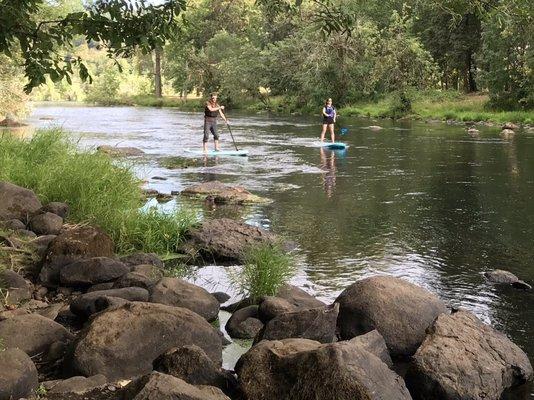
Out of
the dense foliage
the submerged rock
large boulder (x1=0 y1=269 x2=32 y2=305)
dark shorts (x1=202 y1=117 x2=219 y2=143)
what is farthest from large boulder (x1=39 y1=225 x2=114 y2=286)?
dark shorts (x1=202 y1=117 x2=219 y2=143)

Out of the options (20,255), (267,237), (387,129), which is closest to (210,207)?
(267,237)

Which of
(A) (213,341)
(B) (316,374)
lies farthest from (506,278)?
(B) (316,374)

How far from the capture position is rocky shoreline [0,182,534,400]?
5.07 metres

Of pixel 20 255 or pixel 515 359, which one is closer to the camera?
pixel 515 359

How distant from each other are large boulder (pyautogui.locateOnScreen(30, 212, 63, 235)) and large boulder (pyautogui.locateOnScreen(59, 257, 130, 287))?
1540mm

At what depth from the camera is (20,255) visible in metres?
8.42

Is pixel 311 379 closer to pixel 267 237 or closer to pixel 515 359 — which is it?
pixel 515 359

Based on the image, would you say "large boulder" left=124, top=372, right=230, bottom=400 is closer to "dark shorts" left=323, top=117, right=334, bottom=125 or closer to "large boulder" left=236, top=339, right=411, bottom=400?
"large boulder" left=236, top=339, right=411, bottom=400

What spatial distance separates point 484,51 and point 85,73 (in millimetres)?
39111

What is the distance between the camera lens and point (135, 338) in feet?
18.9

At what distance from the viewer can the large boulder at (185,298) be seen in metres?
7.08

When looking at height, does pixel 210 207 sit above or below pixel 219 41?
below

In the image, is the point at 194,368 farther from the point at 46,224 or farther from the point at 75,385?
the point at 46,224

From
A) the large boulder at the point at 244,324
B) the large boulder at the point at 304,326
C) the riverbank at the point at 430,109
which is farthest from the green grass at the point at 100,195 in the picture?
the riverbank at the point at 430,109
